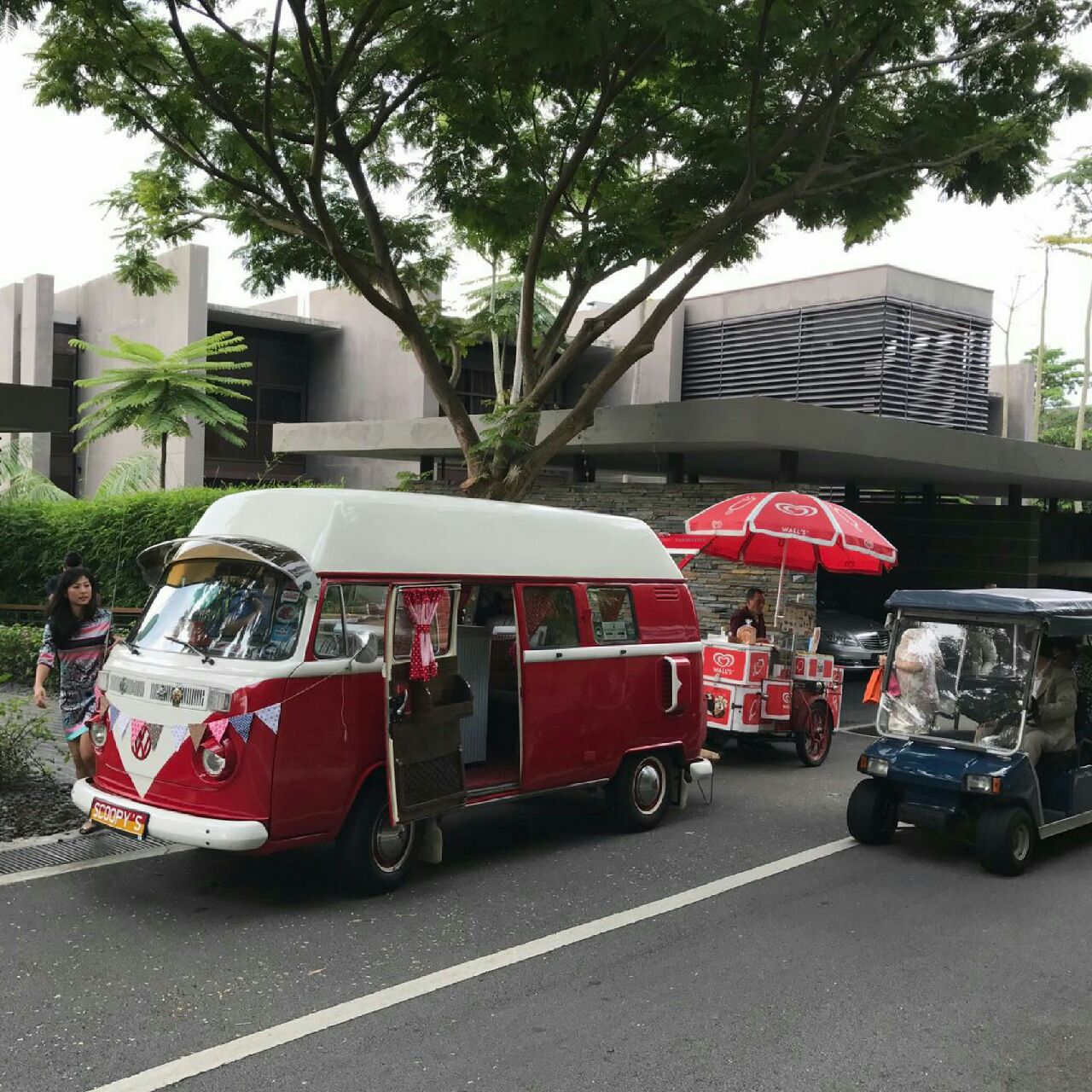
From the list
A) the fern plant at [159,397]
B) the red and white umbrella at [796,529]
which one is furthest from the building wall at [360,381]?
the red and white umbrella at [796,529]

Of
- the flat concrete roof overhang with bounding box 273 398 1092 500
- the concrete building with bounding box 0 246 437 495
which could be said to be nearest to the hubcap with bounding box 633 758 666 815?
the flat concrete roof overhang with bounding box 273 398 1092 500

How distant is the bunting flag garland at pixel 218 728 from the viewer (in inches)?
263

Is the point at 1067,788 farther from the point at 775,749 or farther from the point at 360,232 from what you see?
the point at 360,232

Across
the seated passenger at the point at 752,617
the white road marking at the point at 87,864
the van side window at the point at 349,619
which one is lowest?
the white road marking at the point at 87,864

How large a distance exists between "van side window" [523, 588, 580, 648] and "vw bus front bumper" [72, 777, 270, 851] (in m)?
2.63

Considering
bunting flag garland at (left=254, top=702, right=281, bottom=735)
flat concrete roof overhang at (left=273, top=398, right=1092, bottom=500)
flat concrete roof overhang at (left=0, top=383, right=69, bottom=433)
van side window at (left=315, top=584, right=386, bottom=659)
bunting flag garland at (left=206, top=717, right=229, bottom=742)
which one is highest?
flat concrete roof overhang at (left=273, top=398, right=1092, bottom=500)

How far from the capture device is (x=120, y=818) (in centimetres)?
695

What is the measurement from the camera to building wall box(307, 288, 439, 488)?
27375 millimetres

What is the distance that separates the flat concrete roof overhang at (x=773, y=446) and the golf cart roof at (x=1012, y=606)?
18.3 ft

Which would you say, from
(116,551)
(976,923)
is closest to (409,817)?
(976,923)

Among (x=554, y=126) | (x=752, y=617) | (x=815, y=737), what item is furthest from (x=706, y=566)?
(x=554, y=126)

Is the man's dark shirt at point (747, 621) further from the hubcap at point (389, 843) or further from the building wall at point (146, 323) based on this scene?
the building wall at point (146, 323)

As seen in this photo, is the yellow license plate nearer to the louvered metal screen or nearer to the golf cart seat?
the golf cart seat

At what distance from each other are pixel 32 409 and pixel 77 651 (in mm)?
4015
